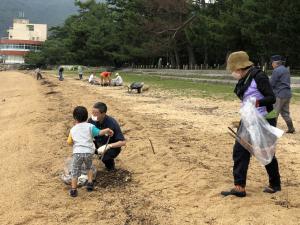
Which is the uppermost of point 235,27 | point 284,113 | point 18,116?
point 235,27

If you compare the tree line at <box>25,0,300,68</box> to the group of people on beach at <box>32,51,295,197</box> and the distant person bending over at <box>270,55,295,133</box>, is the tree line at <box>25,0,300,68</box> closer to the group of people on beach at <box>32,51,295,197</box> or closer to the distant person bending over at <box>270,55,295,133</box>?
the distant person bending over at <box>270,55,295,133</box>

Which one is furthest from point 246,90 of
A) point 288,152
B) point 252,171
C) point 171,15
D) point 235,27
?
point 171,15

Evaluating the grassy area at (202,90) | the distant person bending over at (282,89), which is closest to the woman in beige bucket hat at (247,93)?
the distant person bending over at (282,89)

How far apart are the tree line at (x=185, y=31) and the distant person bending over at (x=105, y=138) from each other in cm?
2393

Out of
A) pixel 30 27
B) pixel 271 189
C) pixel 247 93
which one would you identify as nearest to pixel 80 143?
pixel 247 93

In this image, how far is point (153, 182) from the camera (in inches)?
269

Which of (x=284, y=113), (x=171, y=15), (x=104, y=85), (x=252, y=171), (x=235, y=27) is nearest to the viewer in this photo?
(x=252, y=171)

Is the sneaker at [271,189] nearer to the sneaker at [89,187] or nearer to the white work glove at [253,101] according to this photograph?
the white work glove at [253,101]

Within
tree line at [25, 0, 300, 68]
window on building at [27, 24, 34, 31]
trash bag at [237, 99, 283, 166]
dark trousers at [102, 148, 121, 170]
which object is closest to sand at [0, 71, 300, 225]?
dark trousers at [102, 148, 121, 170]

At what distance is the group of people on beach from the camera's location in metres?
5.51

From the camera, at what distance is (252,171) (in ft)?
23.5

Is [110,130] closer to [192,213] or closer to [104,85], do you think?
[192,213]

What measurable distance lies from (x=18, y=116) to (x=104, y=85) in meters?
13.6

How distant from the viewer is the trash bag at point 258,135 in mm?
5484
